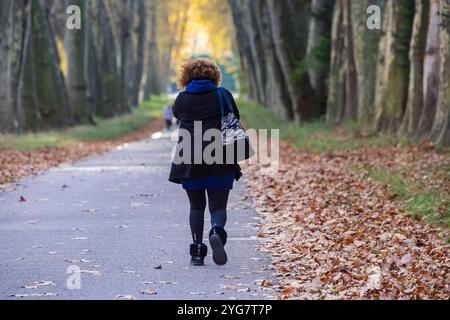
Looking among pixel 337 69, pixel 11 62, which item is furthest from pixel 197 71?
pixel 337 69

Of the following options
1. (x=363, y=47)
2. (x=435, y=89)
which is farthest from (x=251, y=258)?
(x=363, y=47)

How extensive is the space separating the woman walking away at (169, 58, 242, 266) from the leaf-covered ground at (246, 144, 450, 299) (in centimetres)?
71

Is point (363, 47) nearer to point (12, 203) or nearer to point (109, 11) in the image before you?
point (12, 203)

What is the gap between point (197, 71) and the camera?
10406mm

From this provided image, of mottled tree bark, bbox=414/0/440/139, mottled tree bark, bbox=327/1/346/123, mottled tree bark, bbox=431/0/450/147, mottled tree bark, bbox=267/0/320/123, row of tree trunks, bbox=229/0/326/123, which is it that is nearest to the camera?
mottled tree bark, bbox=431/0/450/147

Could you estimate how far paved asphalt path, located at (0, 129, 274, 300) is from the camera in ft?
29.8

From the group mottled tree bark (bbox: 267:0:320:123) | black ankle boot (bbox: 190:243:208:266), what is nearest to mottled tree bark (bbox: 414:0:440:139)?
black ankle boot (bbox: 190:243:208:266)

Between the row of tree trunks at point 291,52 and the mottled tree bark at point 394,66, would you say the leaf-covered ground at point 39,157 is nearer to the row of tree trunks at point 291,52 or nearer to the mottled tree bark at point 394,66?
the row of tree trunks at point 291,52

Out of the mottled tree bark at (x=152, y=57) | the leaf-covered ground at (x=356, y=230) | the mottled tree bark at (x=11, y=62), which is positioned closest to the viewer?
the leaf-covered ground at (x=356, y=230)

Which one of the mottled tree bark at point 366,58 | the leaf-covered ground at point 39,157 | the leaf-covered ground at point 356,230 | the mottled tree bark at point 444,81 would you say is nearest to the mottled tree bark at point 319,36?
the mottled tree bark at point 366,58

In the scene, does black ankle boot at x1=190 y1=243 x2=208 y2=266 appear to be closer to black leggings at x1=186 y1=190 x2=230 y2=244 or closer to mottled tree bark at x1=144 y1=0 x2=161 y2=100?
black leggings at x1=186 y1=190 x2=230 y2=244

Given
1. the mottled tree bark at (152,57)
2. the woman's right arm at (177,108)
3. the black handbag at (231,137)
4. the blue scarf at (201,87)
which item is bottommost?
Answer: the mottled tree bark at (152,57)

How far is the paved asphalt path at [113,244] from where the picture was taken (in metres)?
9.09

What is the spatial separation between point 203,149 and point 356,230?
258cm
